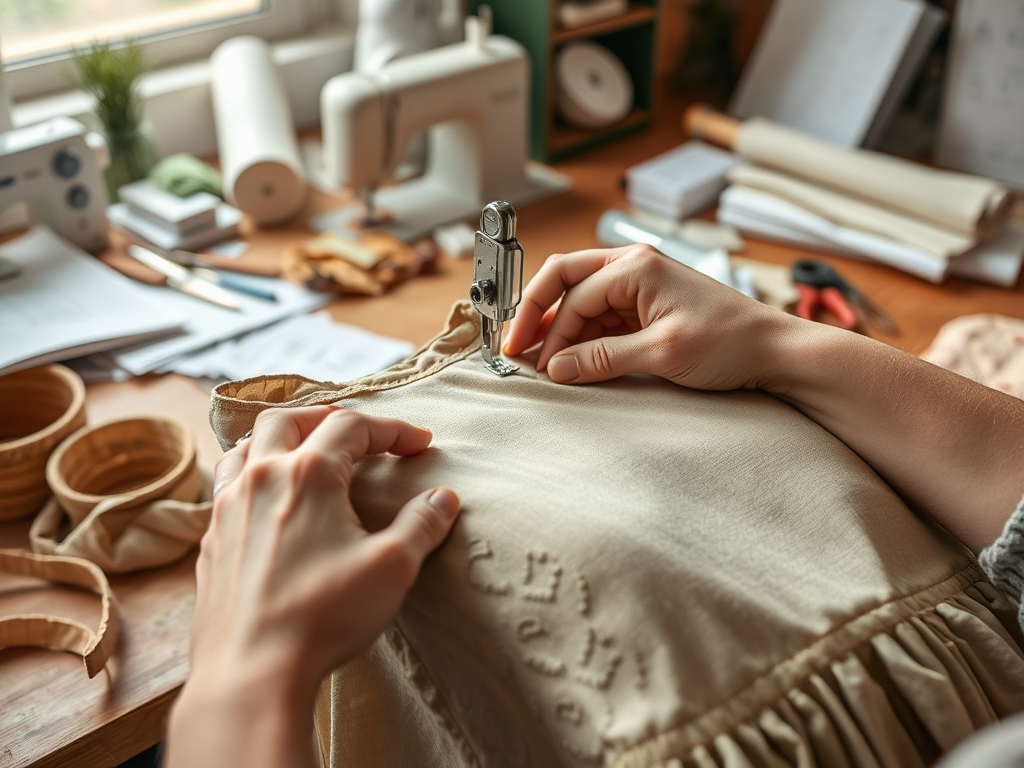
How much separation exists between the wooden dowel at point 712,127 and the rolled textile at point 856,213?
0.14 m

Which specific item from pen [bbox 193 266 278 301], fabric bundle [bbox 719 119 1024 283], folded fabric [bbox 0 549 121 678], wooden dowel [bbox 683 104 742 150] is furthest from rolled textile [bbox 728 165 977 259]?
folded fabric [bbox 0 549 121 678]

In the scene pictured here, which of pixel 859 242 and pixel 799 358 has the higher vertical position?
pixel 799 358

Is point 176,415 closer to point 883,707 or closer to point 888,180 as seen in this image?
point 883,707

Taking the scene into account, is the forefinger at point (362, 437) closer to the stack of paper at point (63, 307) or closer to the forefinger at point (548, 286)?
the forefinger at point (548, 286)

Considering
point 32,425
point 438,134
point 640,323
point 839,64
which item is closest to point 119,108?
point 438,134

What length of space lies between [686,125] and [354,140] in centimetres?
78

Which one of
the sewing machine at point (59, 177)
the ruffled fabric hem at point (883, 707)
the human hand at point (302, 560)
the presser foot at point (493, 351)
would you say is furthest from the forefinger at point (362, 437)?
the sewing machine at point (59, 177)

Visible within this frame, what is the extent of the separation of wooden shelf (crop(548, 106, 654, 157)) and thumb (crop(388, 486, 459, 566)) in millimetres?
1296

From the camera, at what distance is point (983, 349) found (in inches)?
47.0

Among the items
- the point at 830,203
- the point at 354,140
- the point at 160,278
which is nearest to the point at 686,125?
the point at 830,203

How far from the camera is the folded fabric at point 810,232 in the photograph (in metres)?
1.41

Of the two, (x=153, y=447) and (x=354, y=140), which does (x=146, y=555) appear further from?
(x=354, y=140)

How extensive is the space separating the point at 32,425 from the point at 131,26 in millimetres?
1058

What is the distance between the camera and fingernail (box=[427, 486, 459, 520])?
616mm
